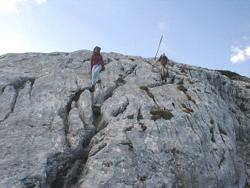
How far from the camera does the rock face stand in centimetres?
2028

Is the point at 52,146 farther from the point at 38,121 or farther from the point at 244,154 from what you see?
the point at 244,154

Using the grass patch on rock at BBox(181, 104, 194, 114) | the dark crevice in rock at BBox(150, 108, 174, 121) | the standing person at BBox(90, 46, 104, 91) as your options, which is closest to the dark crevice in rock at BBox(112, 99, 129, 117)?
the dark crevice in rock at BBox(150, 108, 174, 121)

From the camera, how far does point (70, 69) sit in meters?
34.1

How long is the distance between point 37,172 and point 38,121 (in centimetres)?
565

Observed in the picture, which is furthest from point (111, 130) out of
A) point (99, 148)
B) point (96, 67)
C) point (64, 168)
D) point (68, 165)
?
point (96, 67)

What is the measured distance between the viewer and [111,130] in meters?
23.9

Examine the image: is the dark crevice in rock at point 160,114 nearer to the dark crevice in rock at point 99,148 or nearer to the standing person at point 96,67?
the dark crevice in rock at point 99,148

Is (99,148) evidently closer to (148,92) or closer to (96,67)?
(148,92)

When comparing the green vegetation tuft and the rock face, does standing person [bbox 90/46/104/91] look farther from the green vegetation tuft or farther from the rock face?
the green vegetation tuft

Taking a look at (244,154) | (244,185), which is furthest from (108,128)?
(244,154)

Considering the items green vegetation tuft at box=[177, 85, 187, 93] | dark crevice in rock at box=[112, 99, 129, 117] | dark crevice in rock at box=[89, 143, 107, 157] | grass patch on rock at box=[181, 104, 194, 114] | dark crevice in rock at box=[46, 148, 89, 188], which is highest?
green vegetation tuft at box=[177, 85, 187, 93]

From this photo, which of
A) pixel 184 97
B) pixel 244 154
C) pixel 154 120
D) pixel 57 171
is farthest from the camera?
pixel 244 154

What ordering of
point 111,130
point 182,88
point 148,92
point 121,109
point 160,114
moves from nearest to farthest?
point 111,130 → point 160,114 → point 121,109 → point 148,92 → point 182,88

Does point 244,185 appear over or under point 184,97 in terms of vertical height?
under
